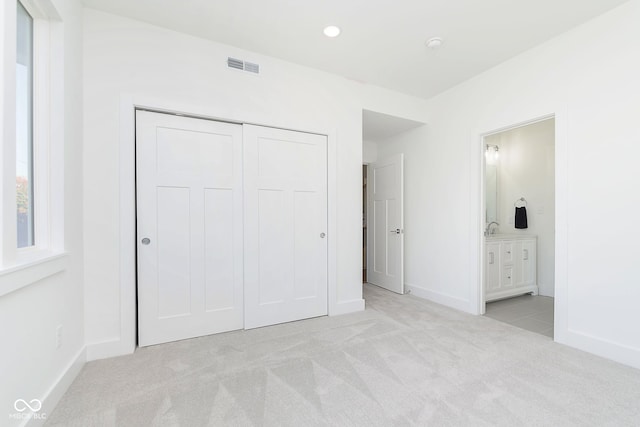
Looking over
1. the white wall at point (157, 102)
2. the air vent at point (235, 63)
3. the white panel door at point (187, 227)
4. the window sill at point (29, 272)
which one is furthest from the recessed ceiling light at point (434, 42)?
the window sill at point (29, 272)

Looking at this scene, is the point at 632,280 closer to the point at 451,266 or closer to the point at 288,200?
the point at 451,266

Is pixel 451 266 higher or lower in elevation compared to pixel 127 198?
lower

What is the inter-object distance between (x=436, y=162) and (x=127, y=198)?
3.54 m

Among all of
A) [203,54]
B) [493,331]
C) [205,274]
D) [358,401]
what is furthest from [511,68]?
[205,274]

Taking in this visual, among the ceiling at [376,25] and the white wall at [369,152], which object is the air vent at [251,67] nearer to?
the ceiling at [376,25]

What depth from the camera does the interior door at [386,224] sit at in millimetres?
4031

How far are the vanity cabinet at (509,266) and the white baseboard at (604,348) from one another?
1254 millimetres

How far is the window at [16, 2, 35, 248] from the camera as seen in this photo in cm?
158

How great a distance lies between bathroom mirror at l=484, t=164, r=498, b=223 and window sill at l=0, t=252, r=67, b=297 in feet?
16.7

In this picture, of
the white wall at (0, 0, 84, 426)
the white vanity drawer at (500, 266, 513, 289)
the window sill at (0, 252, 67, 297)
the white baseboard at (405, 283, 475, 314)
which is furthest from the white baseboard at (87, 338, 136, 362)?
the white vanity drawer at (500, 266, 513, 289)

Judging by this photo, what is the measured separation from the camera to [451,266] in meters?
3.53

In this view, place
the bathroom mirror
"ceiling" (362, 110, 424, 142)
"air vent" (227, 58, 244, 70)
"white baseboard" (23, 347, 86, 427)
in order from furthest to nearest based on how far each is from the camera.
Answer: the bathroom mirror < "ceiling" (362, 110, 424, 142) < "air vent" (227, 58, 244, 70) < "white baseboard" (23, 347, 86, 427)

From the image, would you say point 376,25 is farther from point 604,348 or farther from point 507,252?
point 507,252

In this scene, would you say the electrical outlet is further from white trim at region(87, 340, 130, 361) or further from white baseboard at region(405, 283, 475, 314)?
white baseboard at region(405, 283, 475, 314)
